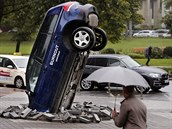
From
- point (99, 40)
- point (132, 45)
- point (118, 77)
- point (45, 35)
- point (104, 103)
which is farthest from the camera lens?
point (132, 45)

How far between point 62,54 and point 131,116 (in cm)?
650

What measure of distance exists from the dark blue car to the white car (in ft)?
36.3

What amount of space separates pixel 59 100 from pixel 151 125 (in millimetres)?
2517

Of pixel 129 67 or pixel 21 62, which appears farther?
pixel 21 62

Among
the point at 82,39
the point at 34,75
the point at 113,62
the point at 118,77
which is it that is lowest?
the point at 113,62

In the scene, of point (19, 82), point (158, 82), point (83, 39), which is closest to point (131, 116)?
point (83, 39)

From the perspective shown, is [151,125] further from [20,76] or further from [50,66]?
[20,76]

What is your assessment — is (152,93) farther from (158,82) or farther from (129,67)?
(129,67)

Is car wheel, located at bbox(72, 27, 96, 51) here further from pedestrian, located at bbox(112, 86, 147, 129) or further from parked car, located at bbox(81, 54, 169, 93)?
parked car, located at bbox(81, 54, 169, 93)

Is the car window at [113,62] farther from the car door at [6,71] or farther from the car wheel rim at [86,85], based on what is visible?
the car door at [6,71]

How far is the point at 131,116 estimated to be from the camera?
24.6 ft

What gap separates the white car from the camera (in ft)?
A: 83.6

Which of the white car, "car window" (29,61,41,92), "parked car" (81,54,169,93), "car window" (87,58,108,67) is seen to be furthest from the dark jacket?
the white car

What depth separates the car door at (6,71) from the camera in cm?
2580
